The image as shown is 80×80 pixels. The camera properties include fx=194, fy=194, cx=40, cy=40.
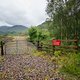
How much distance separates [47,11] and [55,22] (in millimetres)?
2863

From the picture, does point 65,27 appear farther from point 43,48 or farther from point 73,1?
point 43,48

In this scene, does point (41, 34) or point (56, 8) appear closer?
point (56, 8)

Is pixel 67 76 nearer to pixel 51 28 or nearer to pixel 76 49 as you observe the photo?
pixel 76 49

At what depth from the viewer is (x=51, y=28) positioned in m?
44.5

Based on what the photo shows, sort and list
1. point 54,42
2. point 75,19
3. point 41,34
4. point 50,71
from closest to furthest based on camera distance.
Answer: point 50,71 → point 54,42 → point 75,19 → point 41,34

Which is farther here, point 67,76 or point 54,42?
point 54,42

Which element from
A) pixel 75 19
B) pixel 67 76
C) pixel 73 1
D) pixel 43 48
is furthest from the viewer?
pixel 75 19

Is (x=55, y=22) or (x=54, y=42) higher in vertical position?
(x=55, y=22)

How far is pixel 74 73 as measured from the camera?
970cm

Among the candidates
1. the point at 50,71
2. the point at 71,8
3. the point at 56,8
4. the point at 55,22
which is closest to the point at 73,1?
the point at 71,8

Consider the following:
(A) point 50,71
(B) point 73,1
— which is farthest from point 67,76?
(B) point 73,1

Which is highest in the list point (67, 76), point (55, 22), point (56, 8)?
point (56, 8)

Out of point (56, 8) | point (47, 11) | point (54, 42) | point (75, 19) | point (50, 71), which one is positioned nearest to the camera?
point (50, 71)

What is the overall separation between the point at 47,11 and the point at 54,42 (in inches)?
913
